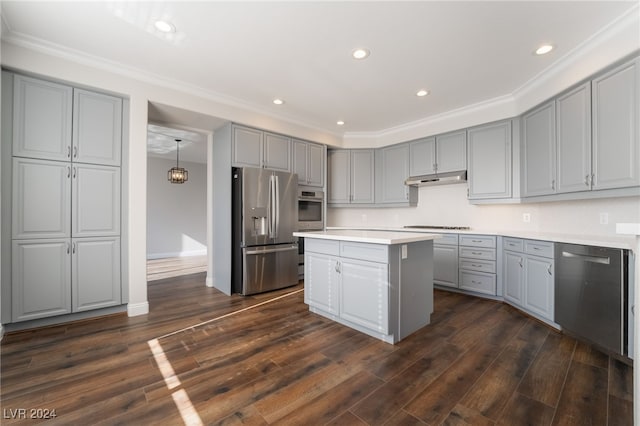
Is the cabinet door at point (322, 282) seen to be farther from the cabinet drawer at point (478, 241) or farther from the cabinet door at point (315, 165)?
the cabinet drawer at point (478, 241)

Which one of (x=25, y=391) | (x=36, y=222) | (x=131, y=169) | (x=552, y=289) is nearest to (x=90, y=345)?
(x=25, y=391)

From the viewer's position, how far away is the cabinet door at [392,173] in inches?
190

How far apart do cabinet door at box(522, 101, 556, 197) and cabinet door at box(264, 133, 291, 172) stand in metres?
3.24

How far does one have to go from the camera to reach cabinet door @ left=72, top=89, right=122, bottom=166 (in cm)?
277

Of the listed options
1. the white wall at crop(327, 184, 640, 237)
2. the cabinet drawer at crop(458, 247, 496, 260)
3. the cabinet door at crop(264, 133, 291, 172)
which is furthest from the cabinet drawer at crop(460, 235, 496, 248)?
the cabinet door at crop(264, 133, 291, 172)

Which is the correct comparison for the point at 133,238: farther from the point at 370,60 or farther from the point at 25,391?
the point at 370,60

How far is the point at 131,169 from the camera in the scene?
2994 mm

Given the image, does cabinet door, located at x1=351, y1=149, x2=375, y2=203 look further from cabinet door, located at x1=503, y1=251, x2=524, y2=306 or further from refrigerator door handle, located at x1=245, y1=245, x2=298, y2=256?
cabinet door, located at x1=503, y1=251, x2=524, y2=306

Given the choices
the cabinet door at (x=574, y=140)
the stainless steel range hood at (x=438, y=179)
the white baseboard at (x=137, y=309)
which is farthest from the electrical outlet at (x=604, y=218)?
the white baseboard at (x=137, y=309)

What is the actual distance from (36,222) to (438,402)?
144 inches

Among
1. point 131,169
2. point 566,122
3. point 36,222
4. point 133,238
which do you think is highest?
point 566,122

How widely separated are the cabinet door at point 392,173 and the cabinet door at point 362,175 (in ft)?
0.43

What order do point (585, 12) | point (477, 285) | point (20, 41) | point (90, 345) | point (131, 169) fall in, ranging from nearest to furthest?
point (585, 12) < point (90, 345) < point (20, 41) < point (131, 169) < point (477, 285)

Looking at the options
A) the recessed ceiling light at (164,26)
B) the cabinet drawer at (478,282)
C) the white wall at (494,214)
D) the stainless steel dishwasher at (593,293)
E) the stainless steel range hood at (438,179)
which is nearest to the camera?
the stainless steel dishwasher at (593,293)
